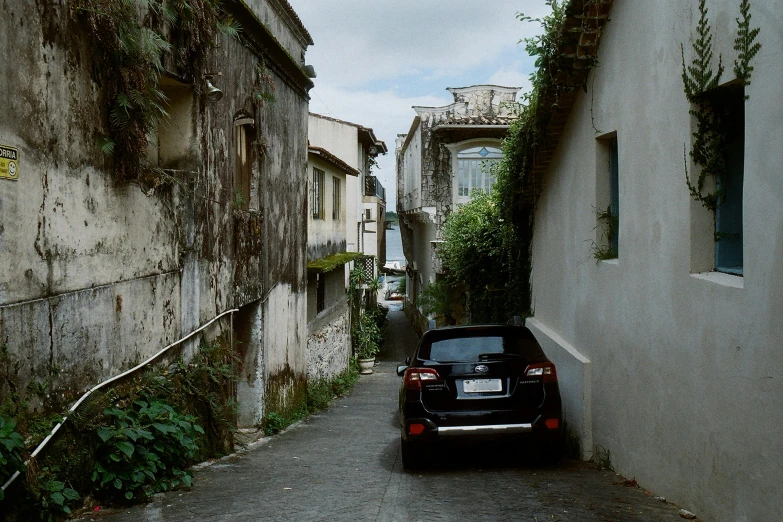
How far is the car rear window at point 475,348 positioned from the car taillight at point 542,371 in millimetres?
208

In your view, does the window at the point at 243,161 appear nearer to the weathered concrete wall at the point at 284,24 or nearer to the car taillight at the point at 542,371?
the weathered concrete wall at the point at 284,24

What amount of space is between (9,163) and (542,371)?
5.53m

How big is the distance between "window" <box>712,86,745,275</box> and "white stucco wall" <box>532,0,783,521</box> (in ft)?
0.64

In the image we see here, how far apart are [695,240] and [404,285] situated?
4566 cm

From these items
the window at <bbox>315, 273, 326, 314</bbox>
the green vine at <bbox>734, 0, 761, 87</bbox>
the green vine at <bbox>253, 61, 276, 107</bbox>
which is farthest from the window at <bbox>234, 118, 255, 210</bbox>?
the window at <bbox>315, 273, 326, 314</bbox>

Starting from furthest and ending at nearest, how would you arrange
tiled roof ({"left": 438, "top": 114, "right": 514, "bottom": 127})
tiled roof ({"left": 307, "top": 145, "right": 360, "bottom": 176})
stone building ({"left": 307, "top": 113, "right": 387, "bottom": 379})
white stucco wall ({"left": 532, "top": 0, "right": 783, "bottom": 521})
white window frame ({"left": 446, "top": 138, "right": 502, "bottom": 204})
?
white window frame ({"left": 446, "top": 138, "right": 502, "bottom": 204}), tiled roof ({"left": 438, "top": 114, "right": 514, "bottom": 127}), stone building ({"left": 307, "top": 113, "right": 387, "bottom": 379}), tiled roof ({"left": 307, "top": 145, "right": 360, "bottom": 176}), white stucco wall ({"left": 532, "top": 0, "right": 783, "bottom": 521})

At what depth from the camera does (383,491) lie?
7320mm

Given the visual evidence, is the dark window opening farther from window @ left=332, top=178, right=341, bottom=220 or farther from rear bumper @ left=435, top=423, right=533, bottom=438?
window @ left=332, top=178, right=341, bottom=220

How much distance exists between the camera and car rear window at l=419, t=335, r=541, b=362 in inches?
336

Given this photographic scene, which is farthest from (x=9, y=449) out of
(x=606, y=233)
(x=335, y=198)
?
(x=335, y=198)

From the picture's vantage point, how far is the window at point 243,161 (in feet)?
37.6

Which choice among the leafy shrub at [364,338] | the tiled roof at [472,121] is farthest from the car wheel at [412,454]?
the tiled roof at [472,121]

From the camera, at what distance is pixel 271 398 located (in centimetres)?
1326

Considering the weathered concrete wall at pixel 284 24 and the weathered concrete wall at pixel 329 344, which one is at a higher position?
the weathered concrete wall at pixel 284 24
